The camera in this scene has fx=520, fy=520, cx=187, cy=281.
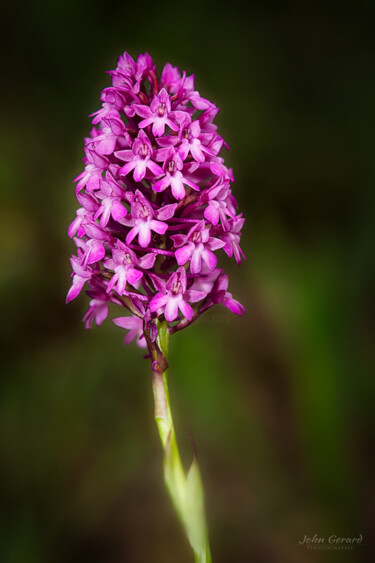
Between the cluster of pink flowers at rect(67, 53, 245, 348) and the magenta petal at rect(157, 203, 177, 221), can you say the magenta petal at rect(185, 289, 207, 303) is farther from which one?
the magenta petal at rect(157, 203, 177, 221)

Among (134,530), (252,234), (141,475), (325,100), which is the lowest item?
(134,530)

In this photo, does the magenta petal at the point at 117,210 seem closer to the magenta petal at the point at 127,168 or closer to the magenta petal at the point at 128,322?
→ the magenta petal at the point at 127,168

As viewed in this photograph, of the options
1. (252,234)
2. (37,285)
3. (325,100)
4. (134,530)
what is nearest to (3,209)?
(37,285)

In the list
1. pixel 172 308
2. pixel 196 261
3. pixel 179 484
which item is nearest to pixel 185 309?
pixel 172 308

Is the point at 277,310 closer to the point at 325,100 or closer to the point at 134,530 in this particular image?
the point at 134,530

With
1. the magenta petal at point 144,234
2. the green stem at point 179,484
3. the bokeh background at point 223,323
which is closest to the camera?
the magenta petal at point 144,234

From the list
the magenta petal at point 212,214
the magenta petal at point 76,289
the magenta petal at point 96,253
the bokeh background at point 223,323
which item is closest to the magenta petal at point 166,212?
the magenta petal at point 212,214
